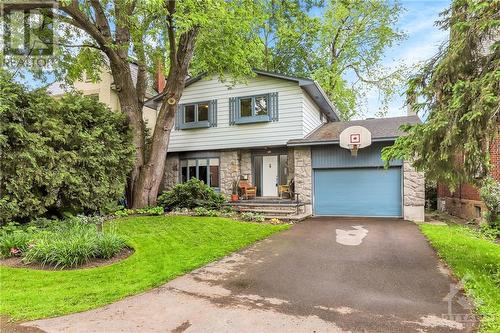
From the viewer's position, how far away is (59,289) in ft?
14.9

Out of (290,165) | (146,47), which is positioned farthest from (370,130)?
(146,47)

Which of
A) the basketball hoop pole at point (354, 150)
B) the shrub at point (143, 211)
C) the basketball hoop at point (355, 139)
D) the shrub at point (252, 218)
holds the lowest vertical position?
the shrub at point (252, 218)

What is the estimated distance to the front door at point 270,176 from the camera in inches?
575

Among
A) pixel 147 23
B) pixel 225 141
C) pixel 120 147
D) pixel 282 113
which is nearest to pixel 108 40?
pixel 147 23

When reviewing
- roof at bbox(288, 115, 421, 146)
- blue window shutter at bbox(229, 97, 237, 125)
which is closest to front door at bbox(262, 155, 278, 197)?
roof at bbox(288, 115, 421, 146)

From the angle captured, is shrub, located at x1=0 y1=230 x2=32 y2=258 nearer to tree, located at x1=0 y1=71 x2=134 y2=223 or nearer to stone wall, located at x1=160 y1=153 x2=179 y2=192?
tree, located at x1=0 y1=71 x2=134 y2=223

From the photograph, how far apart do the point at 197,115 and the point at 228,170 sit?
10.6 ft

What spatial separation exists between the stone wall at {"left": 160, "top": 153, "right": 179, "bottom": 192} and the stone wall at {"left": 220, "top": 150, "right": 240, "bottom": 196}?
2.69 m

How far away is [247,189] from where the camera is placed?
1430cm

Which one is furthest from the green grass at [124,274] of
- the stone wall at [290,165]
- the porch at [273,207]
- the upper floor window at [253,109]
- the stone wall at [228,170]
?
the upper floor window at [253,109]

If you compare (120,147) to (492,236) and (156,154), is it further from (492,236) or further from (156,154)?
(492,236)

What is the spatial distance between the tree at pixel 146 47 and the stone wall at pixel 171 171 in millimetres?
2938

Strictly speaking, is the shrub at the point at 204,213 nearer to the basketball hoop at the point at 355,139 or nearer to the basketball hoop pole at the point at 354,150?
the basketball hoop at the point at 355,139

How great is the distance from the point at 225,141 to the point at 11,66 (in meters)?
9.45
